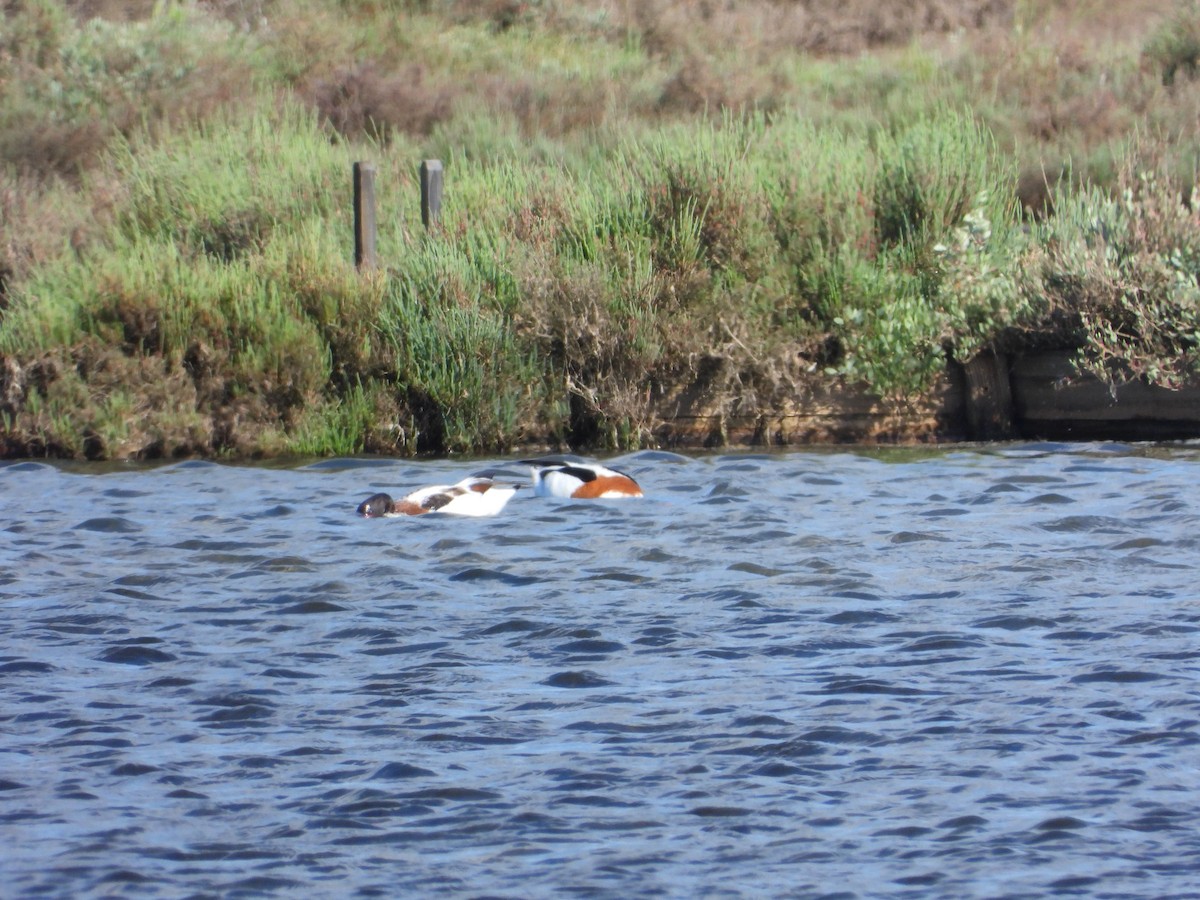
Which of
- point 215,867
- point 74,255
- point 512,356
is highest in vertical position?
point 74,255

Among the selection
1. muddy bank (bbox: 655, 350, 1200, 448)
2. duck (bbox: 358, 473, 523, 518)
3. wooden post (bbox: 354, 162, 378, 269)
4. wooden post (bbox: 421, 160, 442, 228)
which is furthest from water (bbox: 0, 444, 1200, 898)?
wooden post (bbox: 421, 160, 442, 228)

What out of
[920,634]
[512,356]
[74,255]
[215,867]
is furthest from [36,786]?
[74,255]

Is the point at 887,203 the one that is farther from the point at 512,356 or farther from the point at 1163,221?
the point at 512,356

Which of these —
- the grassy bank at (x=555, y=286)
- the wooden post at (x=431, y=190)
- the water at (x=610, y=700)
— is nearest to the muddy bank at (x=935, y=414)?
the grassy bank at (x=555, y=286)

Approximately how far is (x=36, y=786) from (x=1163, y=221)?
10036 millimetres

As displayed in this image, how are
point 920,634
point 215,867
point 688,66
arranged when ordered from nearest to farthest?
point 215,867
point 920,634
point 688,66

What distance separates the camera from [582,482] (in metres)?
10.2

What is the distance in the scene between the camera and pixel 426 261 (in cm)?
1324

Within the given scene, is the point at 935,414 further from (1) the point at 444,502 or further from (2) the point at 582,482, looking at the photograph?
(1) the point at 444,502

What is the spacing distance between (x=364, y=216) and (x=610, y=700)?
880cm

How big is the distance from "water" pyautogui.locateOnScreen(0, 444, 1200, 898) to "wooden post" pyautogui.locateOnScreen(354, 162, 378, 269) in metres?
4.50

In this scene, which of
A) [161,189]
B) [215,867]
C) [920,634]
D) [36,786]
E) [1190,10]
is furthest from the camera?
[1190,10]

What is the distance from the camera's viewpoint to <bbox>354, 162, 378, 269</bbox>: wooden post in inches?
551

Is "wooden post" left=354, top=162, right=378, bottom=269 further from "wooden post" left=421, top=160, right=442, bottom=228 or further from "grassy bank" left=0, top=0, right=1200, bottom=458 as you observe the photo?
"wooden post" left=421, top=160, right=442, bottom=228
